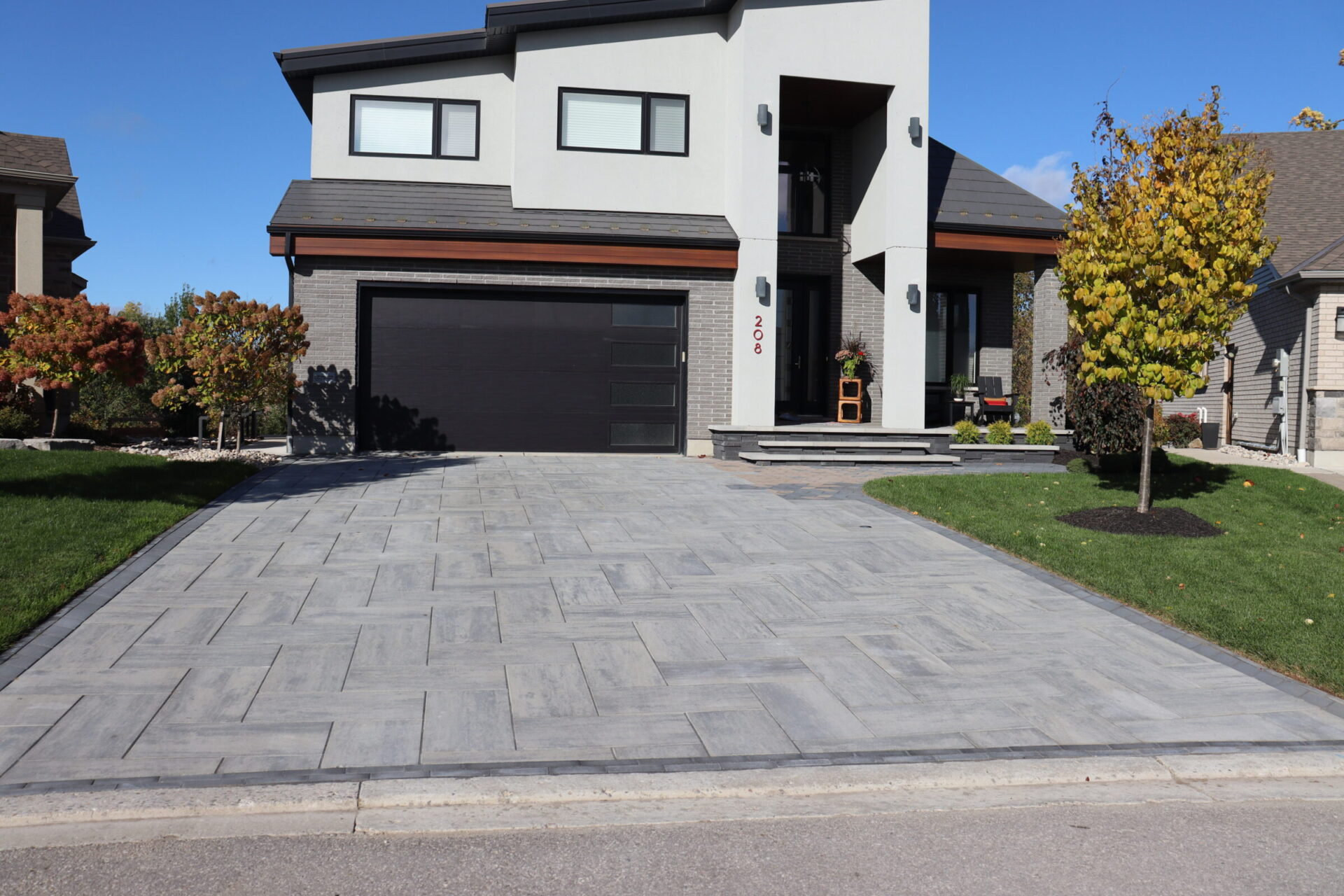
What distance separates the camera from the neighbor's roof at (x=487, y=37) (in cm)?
1574

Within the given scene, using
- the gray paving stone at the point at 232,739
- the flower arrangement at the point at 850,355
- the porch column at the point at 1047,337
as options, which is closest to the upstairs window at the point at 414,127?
the flower arrangement at the point at 850,355

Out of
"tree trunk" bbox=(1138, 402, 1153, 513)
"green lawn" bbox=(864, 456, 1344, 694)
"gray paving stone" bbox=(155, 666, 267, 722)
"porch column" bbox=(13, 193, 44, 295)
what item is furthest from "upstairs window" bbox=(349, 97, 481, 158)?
"gray paving stone" bbox=(155, 666, 267, 722)

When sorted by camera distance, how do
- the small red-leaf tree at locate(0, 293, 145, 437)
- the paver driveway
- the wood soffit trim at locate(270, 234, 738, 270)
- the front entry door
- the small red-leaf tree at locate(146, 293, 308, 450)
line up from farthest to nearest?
the front entry door → the wood soffit trim at locate(270, 234, 738, 270) → the small red-leaf tree at locate(0, 293, 145, 437) → the small red-leaf tree at locate(146, 293, 308, 450) → the paver driveway

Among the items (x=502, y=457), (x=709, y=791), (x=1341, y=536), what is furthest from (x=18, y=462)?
(x=1341, y=536)

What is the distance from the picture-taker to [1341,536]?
9.09 m

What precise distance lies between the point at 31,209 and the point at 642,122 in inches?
368

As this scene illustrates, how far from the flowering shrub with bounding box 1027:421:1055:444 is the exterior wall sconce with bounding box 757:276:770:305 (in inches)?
180

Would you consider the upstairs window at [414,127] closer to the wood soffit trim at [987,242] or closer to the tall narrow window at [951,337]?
the wood soffit trim at [987,242]

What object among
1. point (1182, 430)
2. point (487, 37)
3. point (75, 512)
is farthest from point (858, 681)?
point (1182, 430)

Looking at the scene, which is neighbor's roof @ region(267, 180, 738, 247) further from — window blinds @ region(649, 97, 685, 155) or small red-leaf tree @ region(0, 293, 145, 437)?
small red-leaf tree @ region(0, 293, 145, 437)

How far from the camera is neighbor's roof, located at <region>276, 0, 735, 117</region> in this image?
15.7 meters

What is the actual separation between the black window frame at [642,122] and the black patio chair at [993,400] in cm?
674

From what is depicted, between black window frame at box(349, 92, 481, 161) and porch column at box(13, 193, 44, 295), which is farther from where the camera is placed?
black window frame at box(349, 92, 481, 161)

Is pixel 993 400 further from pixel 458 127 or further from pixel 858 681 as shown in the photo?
pixel 858 681
